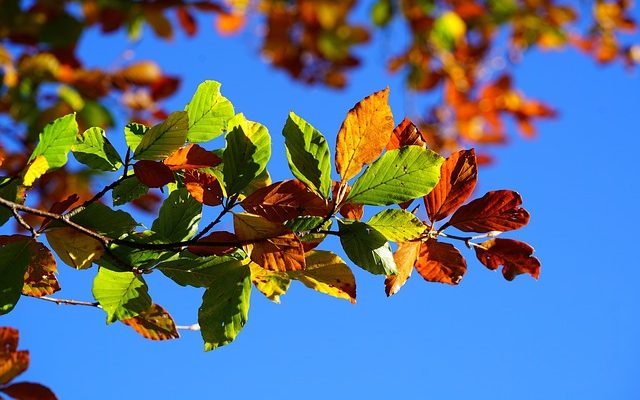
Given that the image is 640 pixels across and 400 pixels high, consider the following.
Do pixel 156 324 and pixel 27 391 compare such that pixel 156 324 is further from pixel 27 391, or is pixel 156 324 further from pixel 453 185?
pixel 453 185

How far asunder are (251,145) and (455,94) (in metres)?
2.31

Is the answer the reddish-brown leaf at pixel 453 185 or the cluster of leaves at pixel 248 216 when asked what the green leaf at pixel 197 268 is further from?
the reddish-brown leaf at pixel 453 185

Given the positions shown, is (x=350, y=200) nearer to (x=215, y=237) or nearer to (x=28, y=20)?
(x=215, y=237)

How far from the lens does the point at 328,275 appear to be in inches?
18.9

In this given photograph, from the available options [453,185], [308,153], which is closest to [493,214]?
[453,185]

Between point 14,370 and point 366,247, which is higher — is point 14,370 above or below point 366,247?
below

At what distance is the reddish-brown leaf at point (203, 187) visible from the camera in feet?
1.54

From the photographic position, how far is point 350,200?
1.49 feet

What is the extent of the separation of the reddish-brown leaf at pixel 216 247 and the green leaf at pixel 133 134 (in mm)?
88

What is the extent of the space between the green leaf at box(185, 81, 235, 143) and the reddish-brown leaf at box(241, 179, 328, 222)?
0.06m

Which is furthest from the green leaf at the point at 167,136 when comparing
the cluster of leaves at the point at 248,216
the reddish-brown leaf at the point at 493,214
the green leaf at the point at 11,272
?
the reddish-brown leaf at the point at 493,214

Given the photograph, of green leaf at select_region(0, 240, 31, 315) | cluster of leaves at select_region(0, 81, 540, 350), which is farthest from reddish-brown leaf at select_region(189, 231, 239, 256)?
green leaf at select_region(0, 240, 31, 315)

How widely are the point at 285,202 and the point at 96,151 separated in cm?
15

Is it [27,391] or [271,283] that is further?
[271,283]
